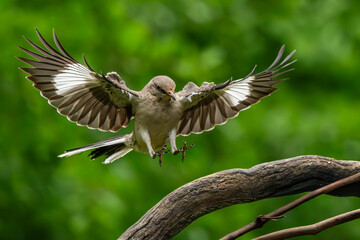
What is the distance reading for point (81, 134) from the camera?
583 cm

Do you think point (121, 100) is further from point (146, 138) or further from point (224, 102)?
point (224, 102)

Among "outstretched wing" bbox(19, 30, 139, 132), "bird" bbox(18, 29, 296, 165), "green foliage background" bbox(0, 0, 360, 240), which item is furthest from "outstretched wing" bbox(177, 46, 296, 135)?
"green foliage background" bbox(0, 0, 360, 240)

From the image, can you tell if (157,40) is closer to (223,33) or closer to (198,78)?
(198,78)

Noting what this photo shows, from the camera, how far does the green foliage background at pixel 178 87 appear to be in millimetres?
5578

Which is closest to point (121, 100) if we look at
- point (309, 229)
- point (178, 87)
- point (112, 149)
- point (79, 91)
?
point (79, 91)

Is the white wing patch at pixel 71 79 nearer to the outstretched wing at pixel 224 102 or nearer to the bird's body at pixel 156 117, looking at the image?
the bird's body at pixel 156 117

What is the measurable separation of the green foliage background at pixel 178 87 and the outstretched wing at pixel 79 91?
4.40 feet

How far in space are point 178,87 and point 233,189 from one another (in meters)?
2.77

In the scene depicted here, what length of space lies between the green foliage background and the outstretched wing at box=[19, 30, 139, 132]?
134 centimetres

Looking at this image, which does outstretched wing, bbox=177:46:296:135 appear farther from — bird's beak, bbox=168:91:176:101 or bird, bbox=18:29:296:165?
bird's beak, bbox=168:91:176:101

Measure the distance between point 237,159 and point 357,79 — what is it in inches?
85.0

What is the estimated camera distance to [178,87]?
5.92 m

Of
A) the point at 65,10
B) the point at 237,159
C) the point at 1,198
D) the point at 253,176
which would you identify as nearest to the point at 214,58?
the point at 237,159

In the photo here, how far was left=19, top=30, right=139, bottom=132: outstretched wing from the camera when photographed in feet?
12.6
